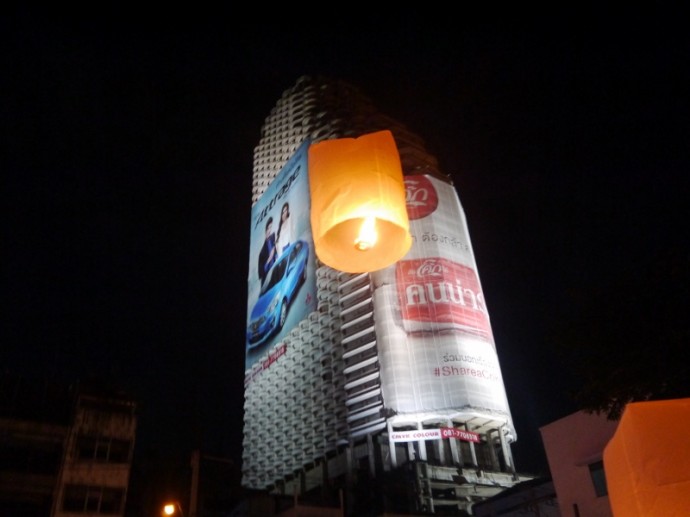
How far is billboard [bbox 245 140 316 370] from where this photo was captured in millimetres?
50719

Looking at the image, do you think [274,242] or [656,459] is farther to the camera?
[274,242]

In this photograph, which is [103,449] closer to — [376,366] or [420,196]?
[376,366]

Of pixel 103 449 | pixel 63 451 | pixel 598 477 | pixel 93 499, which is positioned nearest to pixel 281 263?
pixel 103 449

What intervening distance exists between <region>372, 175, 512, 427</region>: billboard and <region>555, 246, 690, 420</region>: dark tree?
32302 mm

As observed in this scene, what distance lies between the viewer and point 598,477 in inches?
585

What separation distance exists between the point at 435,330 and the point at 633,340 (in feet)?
114

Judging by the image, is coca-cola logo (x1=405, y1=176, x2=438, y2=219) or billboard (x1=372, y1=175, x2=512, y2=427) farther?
coca-cola logo (x1=405, y1=176, x2=438, y2=219)

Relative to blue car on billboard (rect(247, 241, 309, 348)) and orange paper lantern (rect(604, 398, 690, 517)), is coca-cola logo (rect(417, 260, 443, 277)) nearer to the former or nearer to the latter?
blue car on billboard (rect(247, 241, 309, 348))

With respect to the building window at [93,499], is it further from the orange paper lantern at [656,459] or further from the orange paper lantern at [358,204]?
the orange paper lantern at [656,459]

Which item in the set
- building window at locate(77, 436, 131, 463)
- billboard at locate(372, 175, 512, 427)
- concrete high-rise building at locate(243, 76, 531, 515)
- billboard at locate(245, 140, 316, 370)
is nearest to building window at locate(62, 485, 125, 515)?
building window at locate(77, 436, 131, 463)

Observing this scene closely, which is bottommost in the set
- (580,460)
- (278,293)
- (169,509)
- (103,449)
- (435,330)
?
(169,509)

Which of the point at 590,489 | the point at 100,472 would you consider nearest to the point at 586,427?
the point at 590,489

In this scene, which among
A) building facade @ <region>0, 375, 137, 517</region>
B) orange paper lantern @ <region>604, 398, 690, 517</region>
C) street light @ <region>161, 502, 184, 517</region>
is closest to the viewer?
orange paper lantern @ <region>604, 398, 690, 517</region>

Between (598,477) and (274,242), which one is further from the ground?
(274,242)
